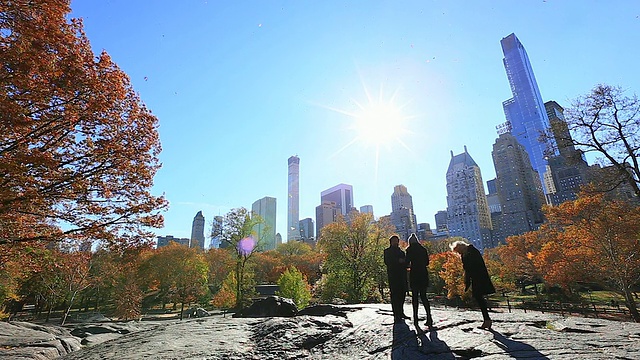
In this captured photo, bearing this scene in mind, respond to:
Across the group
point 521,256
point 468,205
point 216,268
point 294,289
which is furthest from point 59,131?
point 468,205

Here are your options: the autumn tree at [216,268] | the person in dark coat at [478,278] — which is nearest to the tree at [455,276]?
the person in dark coat at [478,278]

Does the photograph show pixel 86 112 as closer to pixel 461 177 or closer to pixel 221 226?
pixel 221 226

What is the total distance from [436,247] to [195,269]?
56544 mm

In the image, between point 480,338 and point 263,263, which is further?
point 263,263

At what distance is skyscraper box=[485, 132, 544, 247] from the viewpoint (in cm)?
14550

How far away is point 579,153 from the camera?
16562 millimetres

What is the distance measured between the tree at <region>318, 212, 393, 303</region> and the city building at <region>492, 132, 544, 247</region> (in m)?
140

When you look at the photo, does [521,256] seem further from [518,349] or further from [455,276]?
[518,349]

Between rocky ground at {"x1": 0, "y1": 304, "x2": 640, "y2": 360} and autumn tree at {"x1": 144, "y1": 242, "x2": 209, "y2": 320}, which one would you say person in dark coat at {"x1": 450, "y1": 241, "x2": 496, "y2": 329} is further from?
autumn tree at {"x1": 144, "y1": 242, "x2": 209, "y2": 320}

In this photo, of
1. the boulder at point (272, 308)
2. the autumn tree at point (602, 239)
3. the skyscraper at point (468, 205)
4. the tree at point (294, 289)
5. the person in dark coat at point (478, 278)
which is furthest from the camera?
the skyscraper at point (468, 205)

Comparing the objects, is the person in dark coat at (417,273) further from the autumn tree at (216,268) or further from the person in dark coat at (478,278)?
the autumn tree at (216,268)

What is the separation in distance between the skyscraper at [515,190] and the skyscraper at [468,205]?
406 inches

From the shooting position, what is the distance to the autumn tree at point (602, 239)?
2105cm

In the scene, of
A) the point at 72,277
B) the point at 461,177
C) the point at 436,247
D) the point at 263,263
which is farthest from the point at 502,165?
the point at 72,277
